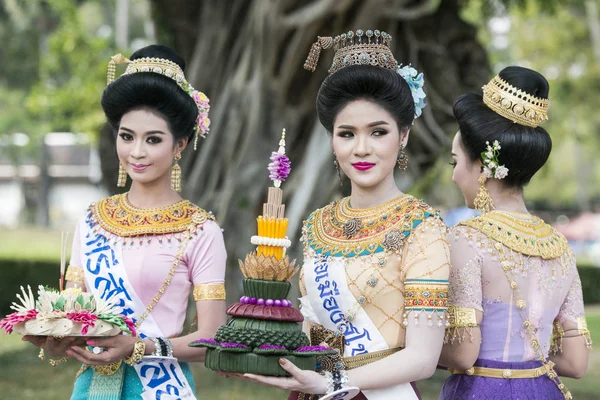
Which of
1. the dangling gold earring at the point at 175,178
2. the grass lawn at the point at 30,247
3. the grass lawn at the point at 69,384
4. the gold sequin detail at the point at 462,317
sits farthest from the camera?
the grass lawn at the point at 30,247

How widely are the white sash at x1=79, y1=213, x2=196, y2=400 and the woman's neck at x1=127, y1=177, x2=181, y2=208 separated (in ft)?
0.61

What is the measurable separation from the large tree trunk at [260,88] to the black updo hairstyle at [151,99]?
171 inches

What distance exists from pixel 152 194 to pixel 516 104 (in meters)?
1.29

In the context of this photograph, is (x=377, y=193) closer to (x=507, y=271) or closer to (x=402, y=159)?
(x=402, y=159)

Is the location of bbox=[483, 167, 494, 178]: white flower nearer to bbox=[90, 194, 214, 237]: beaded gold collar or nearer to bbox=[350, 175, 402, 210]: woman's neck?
bbox=[350, 175, 402, 210]: woman's neck

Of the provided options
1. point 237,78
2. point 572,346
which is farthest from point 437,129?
point 572,346

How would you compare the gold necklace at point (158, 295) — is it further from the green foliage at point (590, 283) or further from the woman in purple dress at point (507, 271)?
the green foliage at point (590, 283)

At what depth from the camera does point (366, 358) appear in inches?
104

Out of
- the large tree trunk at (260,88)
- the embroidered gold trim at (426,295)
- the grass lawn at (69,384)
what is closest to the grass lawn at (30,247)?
the grass lawn at (69,384)

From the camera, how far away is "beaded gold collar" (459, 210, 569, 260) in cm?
287

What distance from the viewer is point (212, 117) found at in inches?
308

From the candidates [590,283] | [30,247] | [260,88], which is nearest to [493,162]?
[260,88]

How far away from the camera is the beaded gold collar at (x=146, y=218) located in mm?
3037

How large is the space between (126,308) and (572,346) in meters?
1.52
